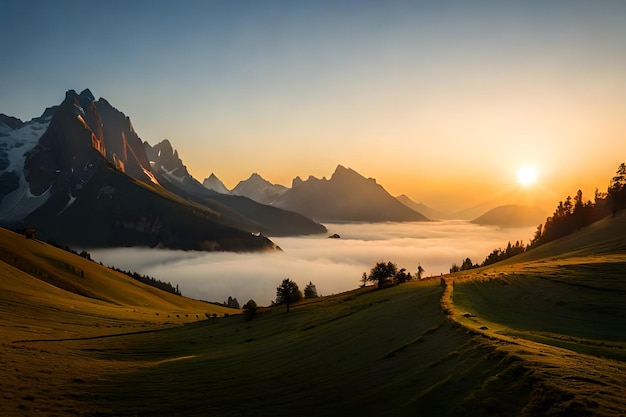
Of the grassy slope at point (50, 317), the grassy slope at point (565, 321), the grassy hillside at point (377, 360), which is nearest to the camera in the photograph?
the grassy slope at point (565, 321)

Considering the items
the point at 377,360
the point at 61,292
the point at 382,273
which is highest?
the point at 382,273

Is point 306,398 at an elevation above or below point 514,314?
below

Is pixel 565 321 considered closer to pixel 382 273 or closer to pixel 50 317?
pixel 382 273

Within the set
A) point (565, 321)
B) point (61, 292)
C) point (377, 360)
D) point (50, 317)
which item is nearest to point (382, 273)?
point (565, 321)

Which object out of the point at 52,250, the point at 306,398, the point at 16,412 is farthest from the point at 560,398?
the point at 52,250

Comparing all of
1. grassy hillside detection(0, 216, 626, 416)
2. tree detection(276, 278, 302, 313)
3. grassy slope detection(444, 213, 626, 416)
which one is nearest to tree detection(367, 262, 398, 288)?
tree detection(276, 278, 302, 313)

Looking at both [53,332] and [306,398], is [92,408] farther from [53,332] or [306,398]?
[53,332]

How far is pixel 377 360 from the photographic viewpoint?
38.6 m

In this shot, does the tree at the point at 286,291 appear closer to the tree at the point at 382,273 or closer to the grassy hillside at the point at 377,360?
the grassy hillside at the point at 377,360

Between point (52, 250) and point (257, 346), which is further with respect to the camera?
point (52, 250)

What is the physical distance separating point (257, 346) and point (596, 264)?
6595cm

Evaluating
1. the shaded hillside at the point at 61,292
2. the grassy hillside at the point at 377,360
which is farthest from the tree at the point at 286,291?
the shaded hillside at the point at 61,292

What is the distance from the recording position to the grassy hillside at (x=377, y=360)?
25344 millimetres

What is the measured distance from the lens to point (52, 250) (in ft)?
624
